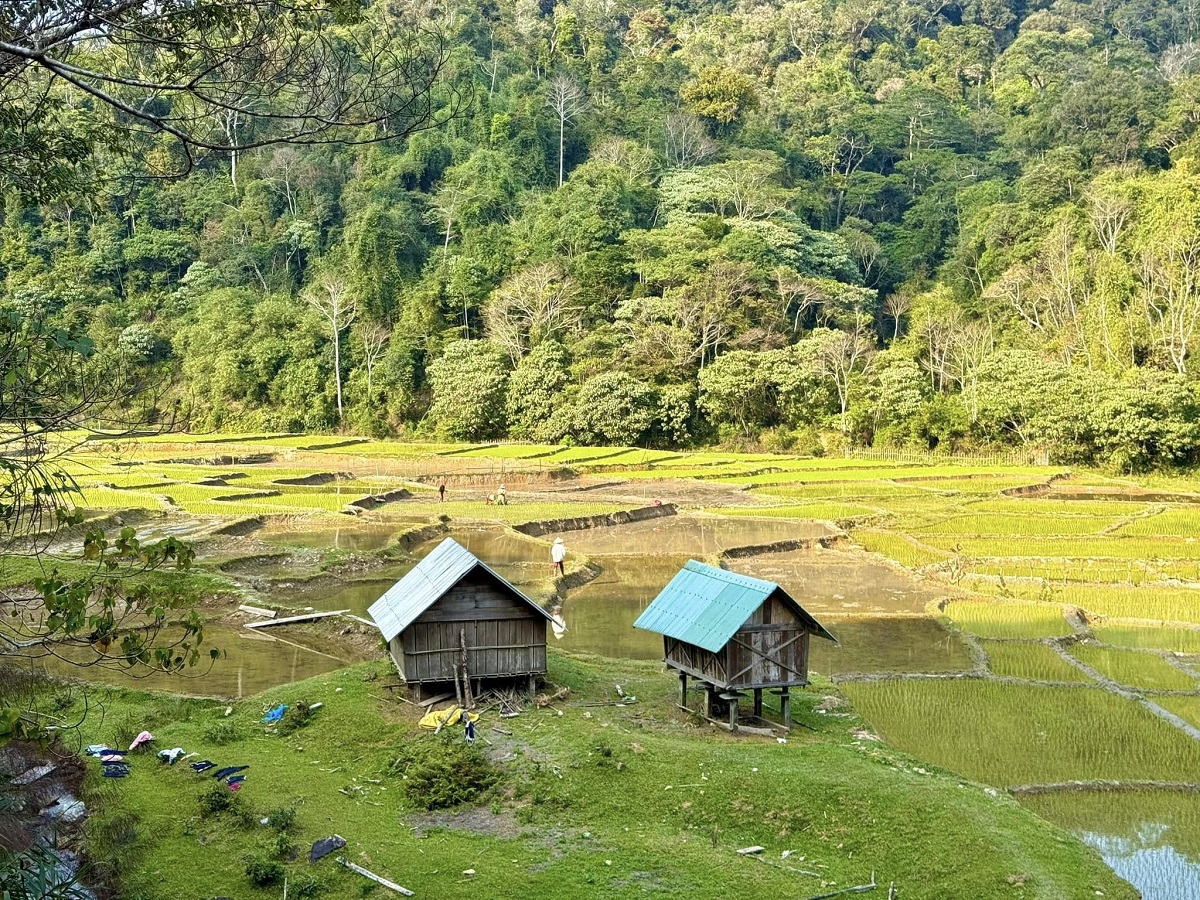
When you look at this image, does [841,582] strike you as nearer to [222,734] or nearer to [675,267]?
[222,734]

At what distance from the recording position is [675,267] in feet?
219

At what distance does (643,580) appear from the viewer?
28766 millimetres

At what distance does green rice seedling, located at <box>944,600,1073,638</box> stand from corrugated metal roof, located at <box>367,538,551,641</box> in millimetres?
11472

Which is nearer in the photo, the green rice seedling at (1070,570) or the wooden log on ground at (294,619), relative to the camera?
the wooden log on ground at (294,619)

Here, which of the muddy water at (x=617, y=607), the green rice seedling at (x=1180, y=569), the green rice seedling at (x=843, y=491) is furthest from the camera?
the green rice seedling at (x=843, y=491)

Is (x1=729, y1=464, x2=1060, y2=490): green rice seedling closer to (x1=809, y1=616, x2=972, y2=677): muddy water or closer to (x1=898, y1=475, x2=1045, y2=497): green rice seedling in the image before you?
(x1=898, y1=475, x2=1045, y2=497): green rice seedling

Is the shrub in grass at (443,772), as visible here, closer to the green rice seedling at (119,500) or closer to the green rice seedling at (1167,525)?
the green rice seedling at (119,500)

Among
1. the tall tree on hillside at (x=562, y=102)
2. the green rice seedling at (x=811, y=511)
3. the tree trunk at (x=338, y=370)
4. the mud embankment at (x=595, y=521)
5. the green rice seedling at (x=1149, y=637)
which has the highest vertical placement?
the tall tree on hillside at (x=562, y=102)

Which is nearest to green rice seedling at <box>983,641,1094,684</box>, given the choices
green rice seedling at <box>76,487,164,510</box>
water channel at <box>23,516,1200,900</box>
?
water channel at <box>23,516,1200,900</box>

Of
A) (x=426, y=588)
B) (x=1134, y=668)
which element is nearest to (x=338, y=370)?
(x=426, y=588)

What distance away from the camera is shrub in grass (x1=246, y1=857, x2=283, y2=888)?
10875mm

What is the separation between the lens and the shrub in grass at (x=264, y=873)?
35.7 ft

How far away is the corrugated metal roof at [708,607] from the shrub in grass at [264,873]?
6.76 m

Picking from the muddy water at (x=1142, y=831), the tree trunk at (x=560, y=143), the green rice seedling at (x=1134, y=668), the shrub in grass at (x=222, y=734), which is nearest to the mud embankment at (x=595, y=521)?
the green rice seedling at (x=1134, y=668)
